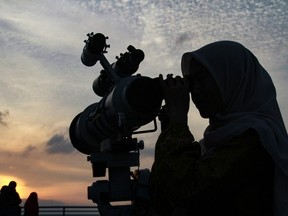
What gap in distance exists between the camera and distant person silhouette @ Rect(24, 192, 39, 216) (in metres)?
12.3

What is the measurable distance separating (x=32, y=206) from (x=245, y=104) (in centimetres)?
1060

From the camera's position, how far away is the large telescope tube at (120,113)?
15.2 feet

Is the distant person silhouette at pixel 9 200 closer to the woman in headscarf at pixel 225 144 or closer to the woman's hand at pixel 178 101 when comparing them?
the woman in headscarf at pixel 225 144

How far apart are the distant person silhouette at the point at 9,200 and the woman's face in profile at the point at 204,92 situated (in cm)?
995

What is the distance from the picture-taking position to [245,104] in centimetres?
263

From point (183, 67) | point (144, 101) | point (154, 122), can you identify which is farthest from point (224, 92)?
point (154, 122)

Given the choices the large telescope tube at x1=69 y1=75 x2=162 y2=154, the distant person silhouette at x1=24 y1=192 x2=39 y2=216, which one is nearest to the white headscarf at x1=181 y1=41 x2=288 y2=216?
the large telescope tube at x1=69 y1=75 x2=162 y2=154

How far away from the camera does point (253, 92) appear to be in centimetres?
264

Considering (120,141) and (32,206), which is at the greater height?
(32,206)

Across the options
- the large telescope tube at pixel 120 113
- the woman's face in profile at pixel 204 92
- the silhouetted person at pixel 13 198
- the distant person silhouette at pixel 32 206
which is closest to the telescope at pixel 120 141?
the large telescope tube at pixel 120 113

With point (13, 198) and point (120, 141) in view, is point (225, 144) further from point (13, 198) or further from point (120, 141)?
point (13, 198)

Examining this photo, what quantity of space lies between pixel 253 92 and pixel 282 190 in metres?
0.54

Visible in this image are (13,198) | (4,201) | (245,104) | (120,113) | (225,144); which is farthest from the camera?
(13,198)

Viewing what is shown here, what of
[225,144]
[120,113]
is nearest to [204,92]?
[225,144]
